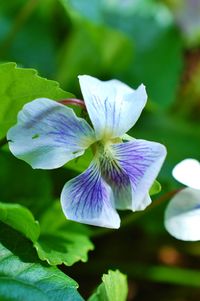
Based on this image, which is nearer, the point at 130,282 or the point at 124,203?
the point at 124,203

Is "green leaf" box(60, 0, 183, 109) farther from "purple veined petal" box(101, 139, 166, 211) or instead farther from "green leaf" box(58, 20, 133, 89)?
"purple veined petal" box(101, 139, 166, 211)

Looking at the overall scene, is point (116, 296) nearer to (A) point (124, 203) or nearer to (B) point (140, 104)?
(A) point (124, 203)

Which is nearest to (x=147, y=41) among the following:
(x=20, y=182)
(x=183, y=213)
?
(x=20, y=182)

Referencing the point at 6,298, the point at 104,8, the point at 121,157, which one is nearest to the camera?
the point at 6,298

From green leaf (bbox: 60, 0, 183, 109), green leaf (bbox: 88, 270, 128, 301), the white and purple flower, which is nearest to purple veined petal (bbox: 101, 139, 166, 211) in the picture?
the white and purple flower

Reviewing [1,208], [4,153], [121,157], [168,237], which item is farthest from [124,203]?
[168,237]

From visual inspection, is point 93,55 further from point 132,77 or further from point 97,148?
point 97,148

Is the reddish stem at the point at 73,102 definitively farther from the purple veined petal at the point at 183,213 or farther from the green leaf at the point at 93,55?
the green leaf at the point at 93,55

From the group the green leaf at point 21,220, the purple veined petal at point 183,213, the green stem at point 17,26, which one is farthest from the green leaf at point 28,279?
the green stem at point 17,26
